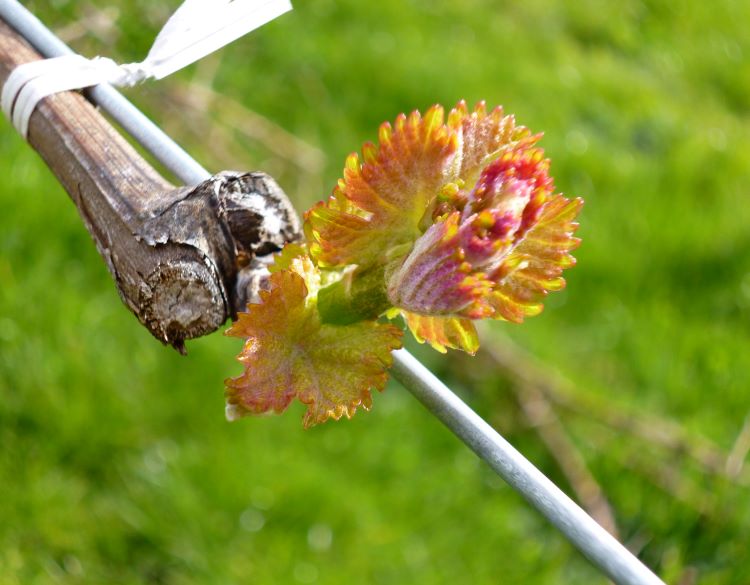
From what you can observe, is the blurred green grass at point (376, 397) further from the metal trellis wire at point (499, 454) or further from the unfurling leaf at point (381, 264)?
the unfurling leaf at point (381, 264)

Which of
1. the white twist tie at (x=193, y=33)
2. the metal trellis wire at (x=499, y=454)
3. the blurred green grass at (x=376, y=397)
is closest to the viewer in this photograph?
the metal trellis wire at (x=499, y=454)

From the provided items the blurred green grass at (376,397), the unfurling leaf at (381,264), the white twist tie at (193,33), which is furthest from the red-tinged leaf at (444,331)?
the blurred green grass at (376,397)

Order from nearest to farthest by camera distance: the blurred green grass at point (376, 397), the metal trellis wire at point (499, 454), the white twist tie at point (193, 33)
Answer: the metal trellis wire at point (499, 454)
the white twist tie at point (193, 33)
the blurred green grass at point (376, 397)

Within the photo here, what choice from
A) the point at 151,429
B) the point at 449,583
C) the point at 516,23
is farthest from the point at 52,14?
the point at 516,23

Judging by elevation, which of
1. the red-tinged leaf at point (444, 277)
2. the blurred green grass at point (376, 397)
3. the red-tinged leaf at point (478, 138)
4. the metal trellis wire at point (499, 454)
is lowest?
the blurred green grass at point (376, 397)

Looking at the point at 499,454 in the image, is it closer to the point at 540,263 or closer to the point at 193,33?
the point at 540,263
